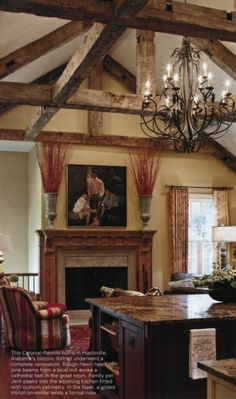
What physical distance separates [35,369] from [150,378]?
93.1 inches

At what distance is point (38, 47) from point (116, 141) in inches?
109

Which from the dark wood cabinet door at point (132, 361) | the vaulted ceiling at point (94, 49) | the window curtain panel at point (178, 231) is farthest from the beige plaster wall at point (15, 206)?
the dark wood cabinet door at point (132, 361)

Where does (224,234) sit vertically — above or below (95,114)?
below

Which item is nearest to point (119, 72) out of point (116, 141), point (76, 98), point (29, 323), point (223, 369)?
point (116, 141)

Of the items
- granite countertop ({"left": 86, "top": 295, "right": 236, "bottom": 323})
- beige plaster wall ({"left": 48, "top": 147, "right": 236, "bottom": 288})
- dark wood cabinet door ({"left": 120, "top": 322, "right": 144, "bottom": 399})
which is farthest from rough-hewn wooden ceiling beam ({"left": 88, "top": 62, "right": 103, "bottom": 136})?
dark wood cabinet door ({"left": 120, "top": 322, "right": 144, "bottom": 399})

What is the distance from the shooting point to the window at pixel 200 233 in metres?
9.94

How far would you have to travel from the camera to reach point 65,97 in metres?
5.88

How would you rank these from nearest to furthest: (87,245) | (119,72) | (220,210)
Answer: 1. (87,245)
2. (119,72)
3. (220,210)

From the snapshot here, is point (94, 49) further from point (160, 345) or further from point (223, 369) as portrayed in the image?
point (223, 369)

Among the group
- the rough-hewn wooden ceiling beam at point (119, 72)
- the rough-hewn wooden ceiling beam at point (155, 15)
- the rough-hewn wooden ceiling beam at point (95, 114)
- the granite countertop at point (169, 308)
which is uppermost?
the rough-hewn wooden ceiling beam at point (119, 72)

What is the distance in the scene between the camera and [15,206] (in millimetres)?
10109

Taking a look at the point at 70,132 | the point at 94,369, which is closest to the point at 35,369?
the point at 94,369

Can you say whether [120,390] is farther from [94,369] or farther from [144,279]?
[144,279]

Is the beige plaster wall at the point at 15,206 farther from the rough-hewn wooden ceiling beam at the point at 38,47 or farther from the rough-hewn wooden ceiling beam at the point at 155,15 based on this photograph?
the rough-hewn wooden ceiling beam at the point at 155,15
